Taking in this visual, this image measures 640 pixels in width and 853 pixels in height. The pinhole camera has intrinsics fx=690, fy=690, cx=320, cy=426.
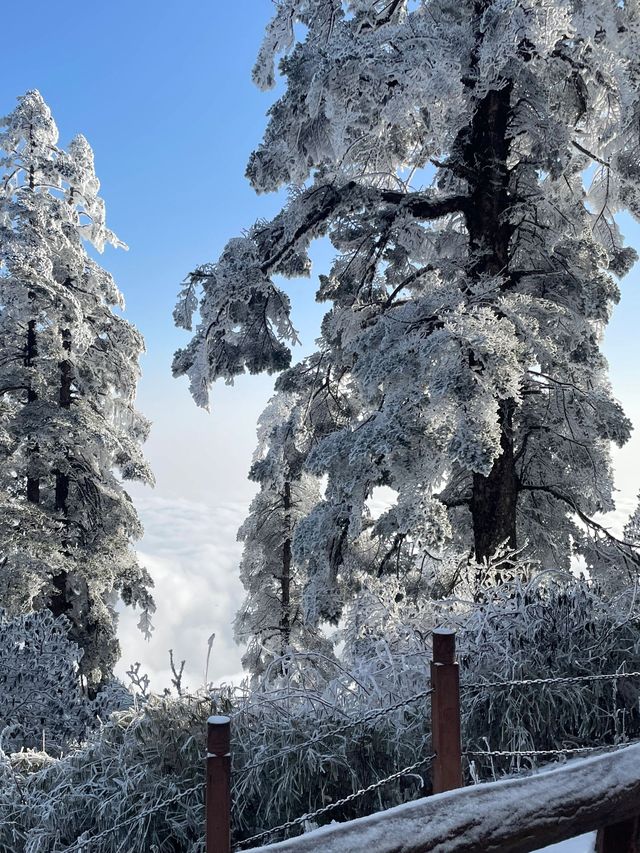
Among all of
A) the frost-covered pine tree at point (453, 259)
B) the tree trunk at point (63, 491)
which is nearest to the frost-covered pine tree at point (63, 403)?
the tree trunk at point (63, 491)

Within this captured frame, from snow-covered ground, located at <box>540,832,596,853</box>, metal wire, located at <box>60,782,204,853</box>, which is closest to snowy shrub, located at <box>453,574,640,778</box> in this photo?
snow-covered ground, located at <box>540,832,596,853</box>

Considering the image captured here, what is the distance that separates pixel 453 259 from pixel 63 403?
10945mm

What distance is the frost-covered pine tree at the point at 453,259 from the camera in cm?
691

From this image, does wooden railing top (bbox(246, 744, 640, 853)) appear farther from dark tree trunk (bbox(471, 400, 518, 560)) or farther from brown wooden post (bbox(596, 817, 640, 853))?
dark tree trunk (bbox(471, 400, 518, 560))

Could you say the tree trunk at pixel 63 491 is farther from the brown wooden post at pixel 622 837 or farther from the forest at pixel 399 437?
the brown wooden post at pixel 622 837

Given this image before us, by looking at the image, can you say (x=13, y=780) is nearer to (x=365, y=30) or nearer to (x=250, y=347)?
(x=250, y=347)

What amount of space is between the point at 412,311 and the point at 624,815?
6.44 m

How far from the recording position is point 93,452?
16547 millimetres

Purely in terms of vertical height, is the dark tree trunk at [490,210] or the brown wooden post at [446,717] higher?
the dark tree trunk at [490,210]

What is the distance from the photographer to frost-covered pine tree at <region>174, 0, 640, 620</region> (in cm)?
691

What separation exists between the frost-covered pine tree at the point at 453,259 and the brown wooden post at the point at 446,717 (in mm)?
3129

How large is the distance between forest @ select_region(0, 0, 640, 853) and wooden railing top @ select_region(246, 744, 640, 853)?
5.42ft

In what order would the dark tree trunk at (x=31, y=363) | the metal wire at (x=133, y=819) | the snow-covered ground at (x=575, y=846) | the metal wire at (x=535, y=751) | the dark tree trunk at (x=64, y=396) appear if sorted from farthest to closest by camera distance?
1. the dark tree trunk at (x=64, y=396)
2. the dark tree trunk at (x=31, y=363)
3. the metal wire at (x=133, y=819)
4. the metal wire at (x=535, y=751)
5. the snow-covered ground at (x=575, y=846)

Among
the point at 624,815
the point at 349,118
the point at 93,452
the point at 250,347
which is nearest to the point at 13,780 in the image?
the point at 624,815
